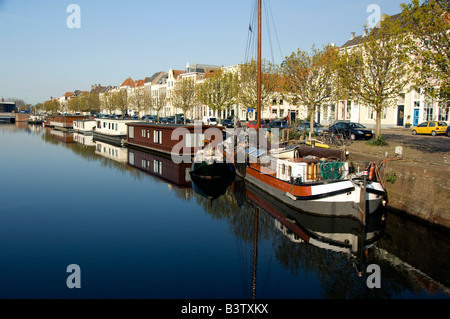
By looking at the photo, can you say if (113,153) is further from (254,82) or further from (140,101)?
(140,101)

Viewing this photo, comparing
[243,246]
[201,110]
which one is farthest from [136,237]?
[201,110]

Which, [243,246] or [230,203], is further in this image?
[230,203]

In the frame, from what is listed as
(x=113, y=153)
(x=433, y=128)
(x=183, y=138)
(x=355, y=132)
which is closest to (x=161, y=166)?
(x=183, y=138)

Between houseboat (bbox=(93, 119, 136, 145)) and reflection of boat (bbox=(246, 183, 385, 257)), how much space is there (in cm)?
3842

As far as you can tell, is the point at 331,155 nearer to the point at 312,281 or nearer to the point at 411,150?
the point at 411,150

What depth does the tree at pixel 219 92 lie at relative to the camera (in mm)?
51656

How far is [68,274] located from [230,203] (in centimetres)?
1132

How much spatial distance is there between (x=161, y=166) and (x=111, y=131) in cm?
2854

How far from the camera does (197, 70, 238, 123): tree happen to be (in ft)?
169

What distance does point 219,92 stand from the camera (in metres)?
52.0

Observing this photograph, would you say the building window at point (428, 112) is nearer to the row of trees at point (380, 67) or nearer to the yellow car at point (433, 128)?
the yellow car at point (433, 128)

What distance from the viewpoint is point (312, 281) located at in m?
12.0

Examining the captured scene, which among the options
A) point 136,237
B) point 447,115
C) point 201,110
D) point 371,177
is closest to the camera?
point 136,237

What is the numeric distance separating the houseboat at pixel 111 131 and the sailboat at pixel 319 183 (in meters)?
34.4
